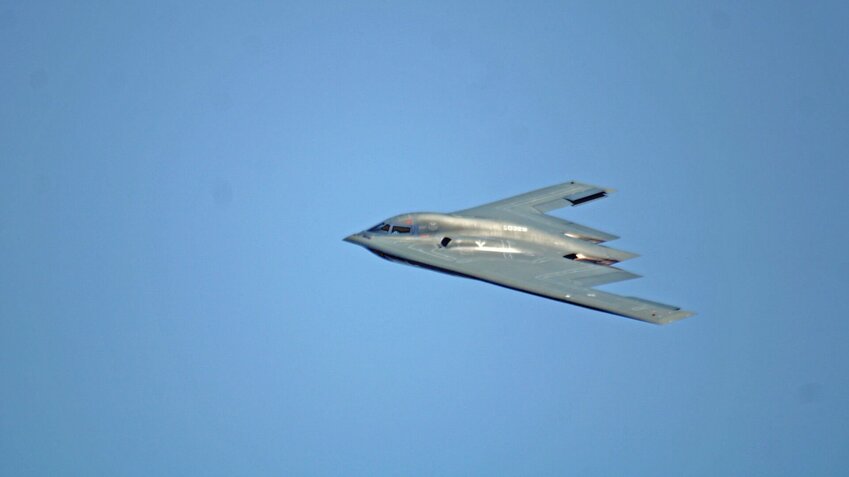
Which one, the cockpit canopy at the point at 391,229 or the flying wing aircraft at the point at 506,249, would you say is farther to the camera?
the cockpit canopy at the point at 391,229

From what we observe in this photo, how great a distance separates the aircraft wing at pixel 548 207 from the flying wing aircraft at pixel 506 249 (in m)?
0.04

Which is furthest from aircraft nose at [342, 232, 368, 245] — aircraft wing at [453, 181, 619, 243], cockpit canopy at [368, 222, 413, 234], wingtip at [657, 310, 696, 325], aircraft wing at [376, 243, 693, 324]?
wingtip at [657, 310, 696, 325]

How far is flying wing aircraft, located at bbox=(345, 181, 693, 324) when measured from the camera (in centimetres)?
3178

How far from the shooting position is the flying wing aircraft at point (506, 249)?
31.8m

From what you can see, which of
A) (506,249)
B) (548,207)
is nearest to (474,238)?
(506,249)

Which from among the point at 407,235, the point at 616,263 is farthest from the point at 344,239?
the point at 616,263

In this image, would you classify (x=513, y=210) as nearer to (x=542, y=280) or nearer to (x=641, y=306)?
(x=542, y=280)

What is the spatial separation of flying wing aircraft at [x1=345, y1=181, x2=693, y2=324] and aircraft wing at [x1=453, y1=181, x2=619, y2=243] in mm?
45

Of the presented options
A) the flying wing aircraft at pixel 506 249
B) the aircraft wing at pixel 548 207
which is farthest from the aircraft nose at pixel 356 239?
the aircraft wing at pixel 548 207

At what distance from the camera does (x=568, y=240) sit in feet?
113

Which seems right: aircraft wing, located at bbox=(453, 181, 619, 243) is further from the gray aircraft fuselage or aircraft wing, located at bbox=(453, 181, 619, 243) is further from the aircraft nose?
the aircraft nose

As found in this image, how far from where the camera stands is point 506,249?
112 ft

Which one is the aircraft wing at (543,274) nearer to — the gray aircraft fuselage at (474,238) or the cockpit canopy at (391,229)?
the gray aircraft fuselage at (474,238)

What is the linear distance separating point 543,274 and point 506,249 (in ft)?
6.72
